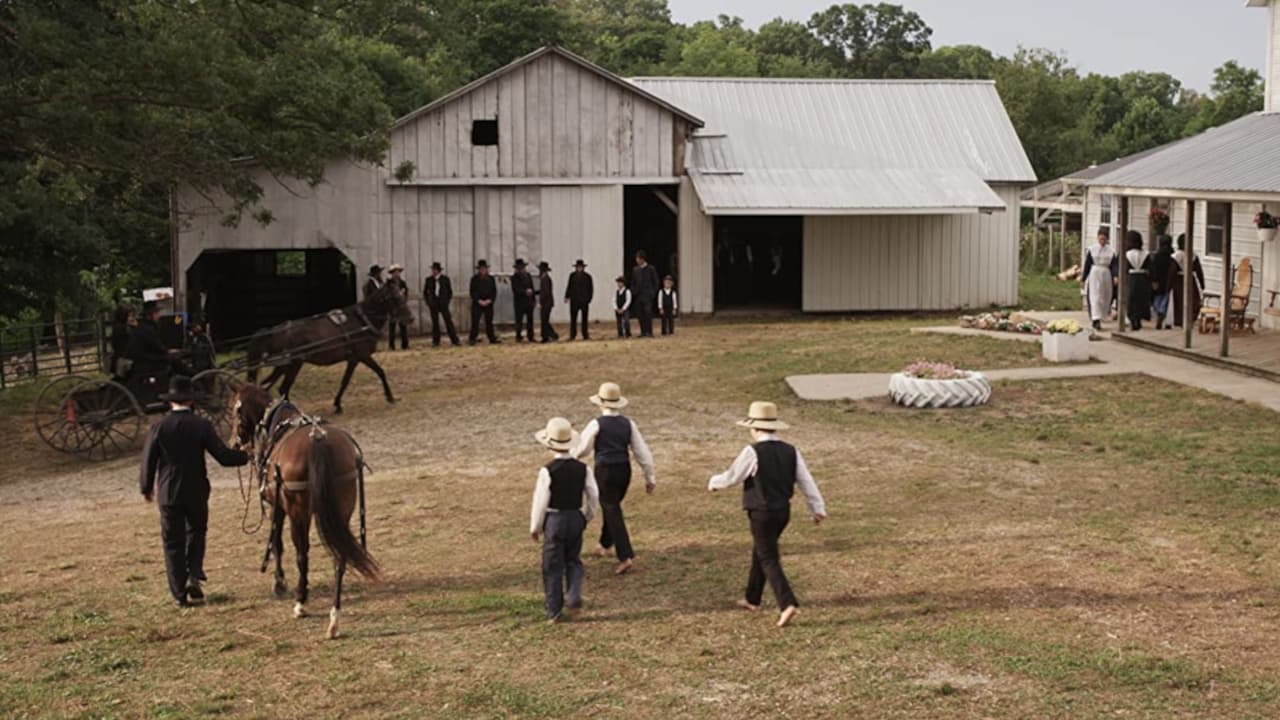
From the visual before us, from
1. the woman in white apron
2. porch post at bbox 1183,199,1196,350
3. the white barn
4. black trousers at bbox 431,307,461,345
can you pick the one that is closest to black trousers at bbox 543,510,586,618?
porch post at bbox 1183,199,1196,350

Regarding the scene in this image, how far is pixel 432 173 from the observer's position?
3067 cm

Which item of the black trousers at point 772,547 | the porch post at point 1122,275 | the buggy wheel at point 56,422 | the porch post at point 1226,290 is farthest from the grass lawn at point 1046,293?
the black trousers at point 772,547

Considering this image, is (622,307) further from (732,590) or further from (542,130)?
(732,590)

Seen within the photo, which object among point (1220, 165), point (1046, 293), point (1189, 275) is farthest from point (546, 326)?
point (1046, 293)

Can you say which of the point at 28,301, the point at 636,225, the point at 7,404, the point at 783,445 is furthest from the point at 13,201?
the point at 636,225

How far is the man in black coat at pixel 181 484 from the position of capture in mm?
11125

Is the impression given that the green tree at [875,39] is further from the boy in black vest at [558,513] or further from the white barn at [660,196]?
the boy in black vest at [558,513]

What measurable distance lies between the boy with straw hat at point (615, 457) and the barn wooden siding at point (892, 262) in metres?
21.7

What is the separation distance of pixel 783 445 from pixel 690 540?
9.09 ft

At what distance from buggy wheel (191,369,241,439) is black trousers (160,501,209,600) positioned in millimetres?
6415

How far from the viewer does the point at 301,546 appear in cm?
1071

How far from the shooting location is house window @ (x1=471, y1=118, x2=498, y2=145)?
30.9m

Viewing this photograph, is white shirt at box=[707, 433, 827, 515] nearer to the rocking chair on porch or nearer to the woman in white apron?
the rocking chair on porch

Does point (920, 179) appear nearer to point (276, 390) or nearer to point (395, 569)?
point (276, 390)
